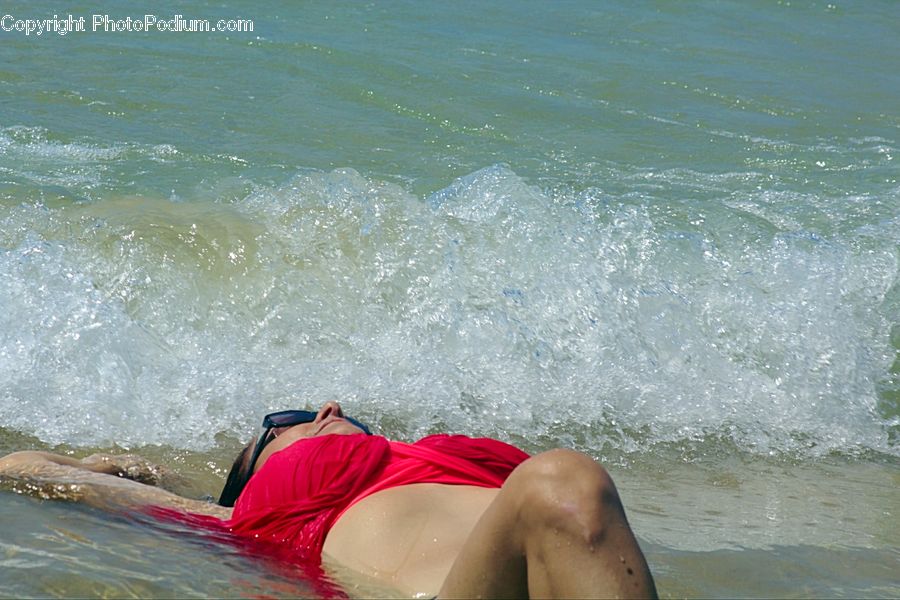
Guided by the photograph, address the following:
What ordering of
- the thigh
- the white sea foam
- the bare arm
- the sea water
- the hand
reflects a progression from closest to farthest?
the thigh < the bare arm < the hand < the sea water < the white sea foam

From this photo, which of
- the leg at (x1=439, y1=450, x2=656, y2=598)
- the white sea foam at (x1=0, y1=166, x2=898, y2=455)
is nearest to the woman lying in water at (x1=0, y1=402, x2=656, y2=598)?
the leg at (x1=439, y1=450, x2=656, y2=598)

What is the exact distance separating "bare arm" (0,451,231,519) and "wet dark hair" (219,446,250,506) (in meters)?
0.10

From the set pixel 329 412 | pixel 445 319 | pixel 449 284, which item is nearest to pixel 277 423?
pixel 329 412

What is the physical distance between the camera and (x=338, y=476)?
3.32 meters

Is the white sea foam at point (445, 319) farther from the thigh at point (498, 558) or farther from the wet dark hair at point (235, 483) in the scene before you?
the thigh at point (498, 558)

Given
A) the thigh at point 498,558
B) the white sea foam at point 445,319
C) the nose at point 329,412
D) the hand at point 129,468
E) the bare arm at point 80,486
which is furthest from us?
the white sea foam at point 445,319

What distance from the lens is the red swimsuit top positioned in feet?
10.6

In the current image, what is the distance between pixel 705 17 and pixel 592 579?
1075 centimetres

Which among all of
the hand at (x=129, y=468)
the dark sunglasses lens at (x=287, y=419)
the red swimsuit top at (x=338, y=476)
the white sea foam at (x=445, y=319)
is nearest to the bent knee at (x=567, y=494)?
the red swimsuit top at (x=338, y=476)

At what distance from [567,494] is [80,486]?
1.89 meters

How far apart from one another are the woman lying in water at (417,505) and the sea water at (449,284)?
0.58ft

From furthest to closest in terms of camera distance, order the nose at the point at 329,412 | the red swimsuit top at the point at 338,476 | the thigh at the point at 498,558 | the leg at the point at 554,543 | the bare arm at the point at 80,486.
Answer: the nose at the point at 329,412
the bare arm at the point at 80,486
the red swimsuit top at the point at 338,476
the thigh at the point at 498,558
the leg at the point at 554,543

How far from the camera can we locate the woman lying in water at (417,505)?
2.43m

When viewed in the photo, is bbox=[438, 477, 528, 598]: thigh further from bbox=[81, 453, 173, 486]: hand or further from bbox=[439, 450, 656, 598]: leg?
bbox=[81, 453, 173, 486]: hand
